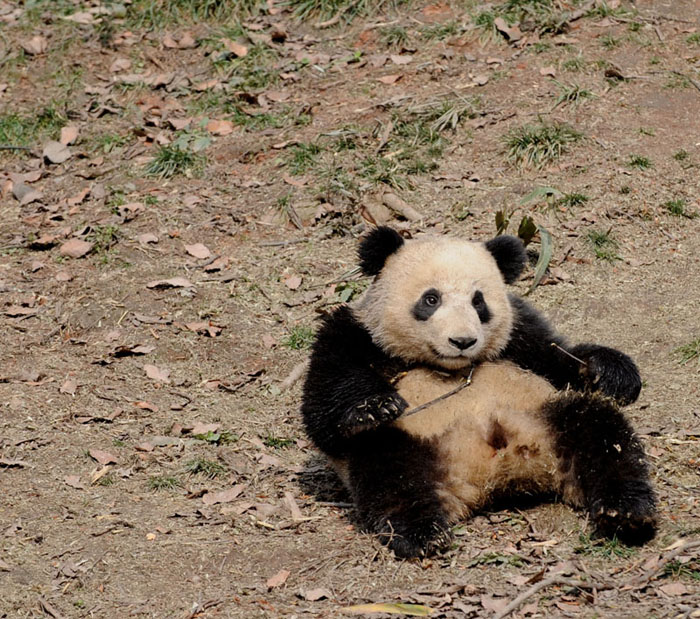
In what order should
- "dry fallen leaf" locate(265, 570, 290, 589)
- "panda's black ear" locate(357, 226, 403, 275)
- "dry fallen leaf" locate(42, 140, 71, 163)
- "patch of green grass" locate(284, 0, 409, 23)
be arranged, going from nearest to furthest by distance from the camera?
"dry fallen leaf" locate(265, 570, 290, 589)
"panda's black ear" locate(357, 226, 403, 275)
"dry fallen leaf" locate(42, 140, 71, 163)
"patch of green grass" locate(284, 0, 409, 23)

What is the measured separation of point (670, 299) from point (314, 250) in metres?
2.92

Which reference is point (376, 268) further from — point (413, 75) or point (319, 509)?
point (413, 75)

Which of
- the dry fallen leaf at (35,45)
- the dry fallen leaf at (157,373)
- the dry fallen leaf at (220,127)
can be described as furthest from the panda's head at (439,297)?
the dry fallen leaf at (35,45)

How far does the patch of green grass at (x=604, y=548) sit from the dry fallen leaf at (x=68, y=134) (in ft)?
23.8

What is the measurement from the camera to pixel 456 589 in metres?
4.49

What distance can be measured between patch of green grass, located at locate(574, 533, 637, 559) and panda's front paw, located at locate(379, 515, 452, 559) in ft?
2.05

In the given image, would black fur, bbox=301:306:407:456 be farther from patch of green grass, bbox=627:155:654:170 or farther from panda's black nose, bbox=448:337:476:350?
patch of green grass, bbox=627:155:654:170

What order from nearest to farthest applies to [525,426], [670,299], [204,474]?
1. [525,426]
2. [204,474]
3. [670,299]

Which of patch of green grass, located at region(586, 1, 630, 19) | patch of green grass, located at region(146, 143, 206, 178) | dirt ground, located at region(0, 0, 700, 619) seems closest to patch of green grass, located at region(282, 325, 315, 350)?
dirt ground, located at region(0, 0, 700, 619)

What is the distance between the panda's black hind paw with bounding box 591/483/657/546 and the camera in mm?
4723

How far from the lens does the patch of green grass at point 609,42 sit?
32.7 feet

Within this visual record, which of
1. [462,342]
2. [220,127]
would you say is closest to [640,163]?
[220,127]

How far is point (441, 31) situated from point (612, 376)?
20.0 feet

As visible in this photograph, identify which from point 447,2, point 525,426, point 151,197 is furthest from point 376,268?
point 447,2
